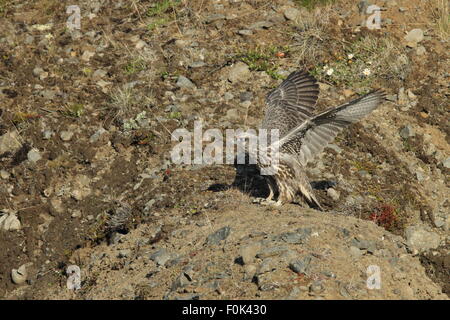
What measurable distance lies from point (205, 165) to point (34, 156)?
280 centimetres

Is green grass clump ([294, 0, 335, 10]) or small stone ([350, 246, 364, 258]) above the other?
green grass clump ([294, 0, 335, 10])

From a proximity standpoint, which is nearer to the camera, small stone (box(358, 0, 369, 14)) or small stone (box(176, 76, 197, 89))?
small stone (box(176, 76, 197, 89))

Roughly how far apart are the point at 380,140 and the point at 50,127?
542cm

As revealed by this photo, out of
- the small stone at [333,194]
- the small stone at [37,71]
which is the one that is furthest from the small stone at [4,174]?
the small stone at [333,194]

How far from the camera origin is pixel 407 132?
1001 centimetres

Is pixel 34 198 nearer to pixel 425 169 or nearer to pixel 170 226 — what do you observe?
pixel 170 226

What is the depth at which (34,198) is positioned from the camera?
9.16 m

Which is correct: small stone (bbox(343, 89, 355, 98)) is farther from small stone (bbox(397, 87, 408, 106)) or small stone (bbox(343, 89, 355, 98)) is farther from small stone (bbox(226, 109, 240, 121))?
small stone (bbox(226, 109, 240, 121))

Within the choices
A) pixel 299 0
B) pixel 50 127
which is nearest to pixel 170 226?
pixel 50 127

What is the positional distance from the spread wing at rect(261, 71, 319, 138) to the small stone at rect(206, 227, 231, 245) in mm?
1972

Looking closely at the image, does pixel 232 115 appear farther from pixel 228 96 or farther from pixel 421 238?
pixel 421 238

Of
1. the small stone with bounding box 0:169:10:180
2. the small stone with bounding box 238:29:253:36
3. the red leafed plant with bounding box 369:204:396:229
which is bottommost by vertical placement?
the small stone with bounding box 0:169:10:180

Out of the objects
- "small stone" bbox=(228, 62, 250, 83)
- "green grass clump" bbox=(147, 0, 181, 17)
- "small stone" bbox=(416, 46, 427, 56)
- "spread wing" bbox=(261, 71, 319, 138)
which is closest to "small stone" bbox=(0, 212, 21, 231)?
"spread wing" bbox=(261, 71, 319, 138)

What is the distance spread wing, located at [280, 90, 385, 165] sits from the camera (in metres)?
7.78
